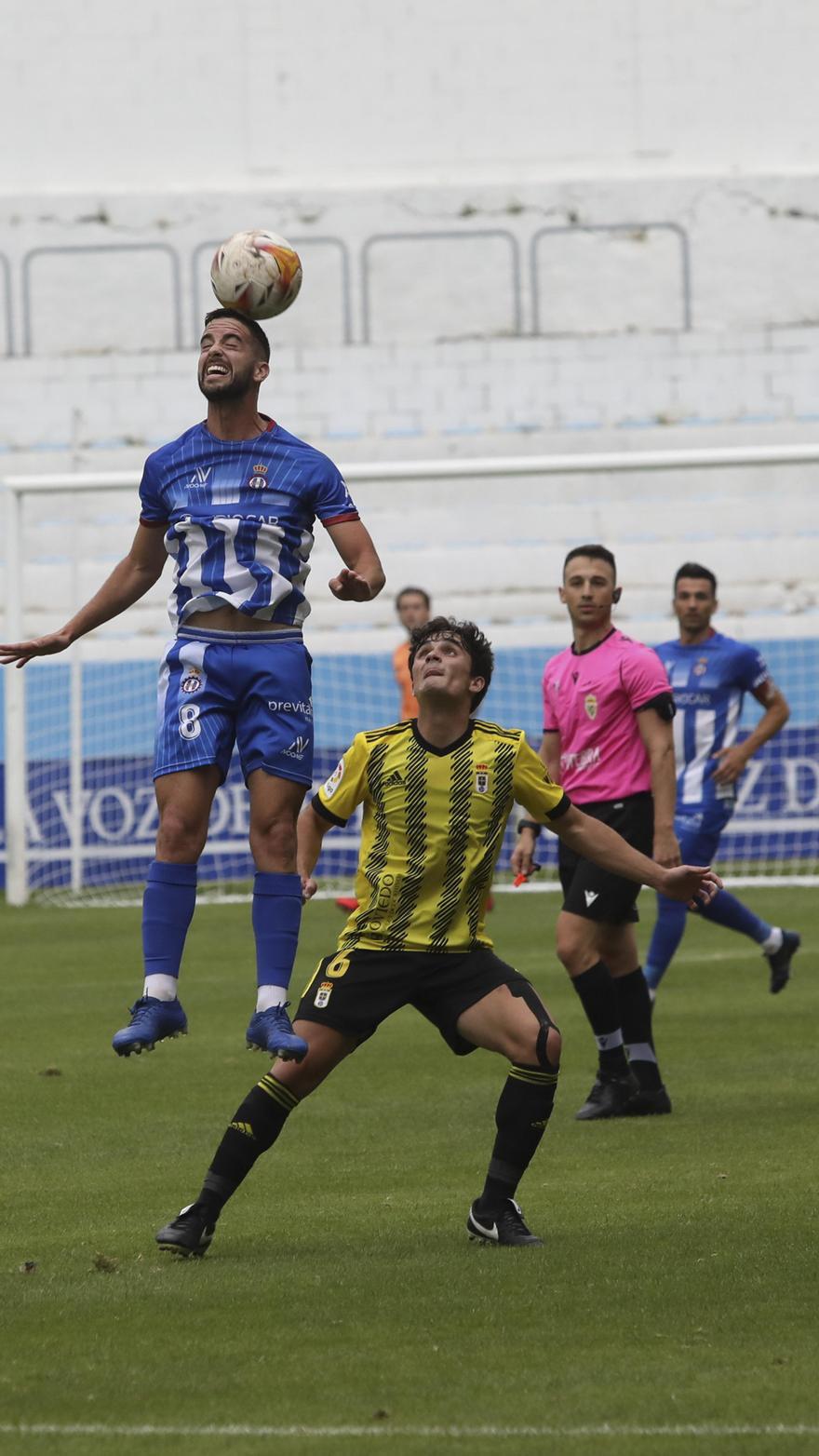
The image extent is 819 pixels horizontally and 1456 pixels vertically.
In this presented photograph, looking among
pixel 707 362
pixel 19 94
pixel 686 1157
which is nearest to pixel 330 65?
pixel 19 94

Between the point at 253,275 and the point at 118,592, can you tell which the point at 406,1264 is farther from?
the point at 253,275

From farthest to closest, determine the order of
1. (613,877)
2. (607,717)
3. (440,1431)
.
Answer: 1. (607,717)
2. (613,877)
3. (440,1431)

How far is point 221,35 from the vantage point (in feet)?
72.3

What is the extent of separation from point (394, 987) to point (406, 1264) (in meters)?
0.73

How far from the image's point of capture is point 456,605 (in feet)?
69.9

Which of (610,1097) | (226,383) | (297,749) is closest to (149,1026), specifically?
(297,749)

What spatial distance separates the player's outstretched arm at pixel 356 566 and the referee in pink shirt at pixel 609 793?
6.95ft

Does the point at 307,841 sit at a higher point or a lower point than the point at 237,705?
lower

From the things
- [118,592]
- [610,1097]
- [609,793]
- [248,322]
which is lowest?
[610,1097]

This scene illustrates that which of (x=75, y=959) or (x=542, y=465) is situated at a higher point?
(x=542, y=465)

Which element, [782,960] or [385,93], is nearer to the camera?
[782,960]

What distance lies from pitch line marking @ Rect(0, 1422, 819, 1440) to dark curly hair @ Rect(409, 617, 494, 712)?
2.29m

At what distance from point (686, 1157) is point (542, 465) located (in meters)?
10.7

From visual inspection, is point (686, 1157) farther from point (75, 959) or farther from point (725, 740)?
point (75, 959)
